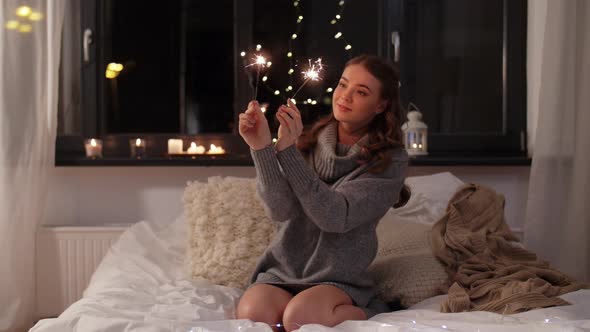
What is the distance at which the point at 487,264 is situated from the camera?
1.82m

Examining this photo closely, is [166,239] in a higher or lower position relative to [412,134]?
lower

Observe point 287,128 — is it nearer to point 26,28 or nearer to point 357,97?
point 357,97

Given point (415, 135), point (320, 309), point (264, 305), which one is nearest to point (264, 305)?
point (264, 305)

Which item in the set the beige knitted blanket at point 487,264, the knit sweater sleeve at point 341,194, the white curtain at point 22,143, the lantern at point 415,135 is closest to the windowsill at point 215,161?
the lantern at point 415,135

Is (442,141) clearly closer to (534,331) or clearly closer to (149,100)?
(149,100)

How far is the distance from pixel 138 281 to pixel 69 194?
1.15m

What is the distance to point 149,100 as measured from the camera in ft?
9.68

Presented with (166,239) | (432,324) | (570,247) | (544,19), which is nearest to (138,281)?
(166,239)

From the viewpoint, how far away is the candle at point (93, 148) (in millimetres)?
2814

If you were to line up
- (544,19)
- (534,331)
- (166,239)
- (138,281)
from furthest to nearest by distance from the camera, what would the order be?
(544,19)
(166,239)
(138,281)
(534,331)

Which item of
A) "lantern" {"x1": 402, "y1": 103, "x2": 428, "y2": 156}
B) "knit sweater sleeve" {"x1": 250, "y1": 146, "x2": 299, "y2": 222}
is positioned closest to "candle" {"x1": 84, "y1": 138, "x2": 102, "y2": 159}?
"lantern" {"x1": 402, "y1": 103, "x2": 428, "y2": 156}

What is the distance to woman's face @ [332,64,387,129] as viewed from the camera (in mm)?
1717

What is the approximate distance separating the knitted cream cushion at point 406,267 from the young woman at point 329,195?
66mm

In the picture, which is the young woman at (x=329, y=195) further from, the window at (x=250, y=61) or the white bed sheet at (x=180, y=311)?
the window at (x=250, y=61)
